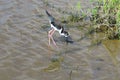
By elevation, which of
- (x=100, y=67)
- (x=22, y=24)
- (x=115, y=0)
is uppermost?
(x=115, y=0)

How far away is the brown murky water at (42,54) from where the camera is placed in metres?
6.92

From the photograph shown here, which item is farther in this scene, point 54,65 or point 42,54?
point 42,54

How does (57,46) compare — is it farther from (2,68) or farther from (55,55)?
(2,68)

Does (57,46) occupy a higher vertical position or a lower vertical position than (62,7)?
lower

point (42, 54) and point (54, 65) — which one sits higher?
point (42, 54)

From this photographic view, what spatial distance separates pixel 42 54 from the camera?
758cm

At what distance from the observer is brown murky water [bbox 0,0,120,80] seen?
6922 mm

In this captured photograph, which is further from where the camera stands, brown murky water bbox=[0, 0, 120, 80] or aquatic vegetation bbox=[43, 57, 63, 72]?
aquatic vegetation bbox=[43, 57, 63, 72]

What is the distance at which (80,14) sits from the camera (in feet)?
29.8

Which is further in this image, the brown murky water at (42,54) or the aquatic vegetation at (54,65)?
the aquatic vegetation at (54,65)

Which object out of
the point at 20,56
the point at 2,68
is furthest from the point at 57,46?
the point at 2,68

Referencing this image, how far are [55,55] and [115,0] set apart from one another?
90.1 inches

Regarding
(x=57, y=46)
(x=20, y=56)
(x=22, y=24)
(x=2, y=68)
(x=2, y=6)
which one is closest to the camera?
(x=2, y=68)

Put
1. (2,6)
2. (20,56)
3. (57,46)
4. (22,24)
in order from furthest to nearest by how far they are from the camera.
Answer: (2,6) < (22,24) < (57,46) < (20,56)
